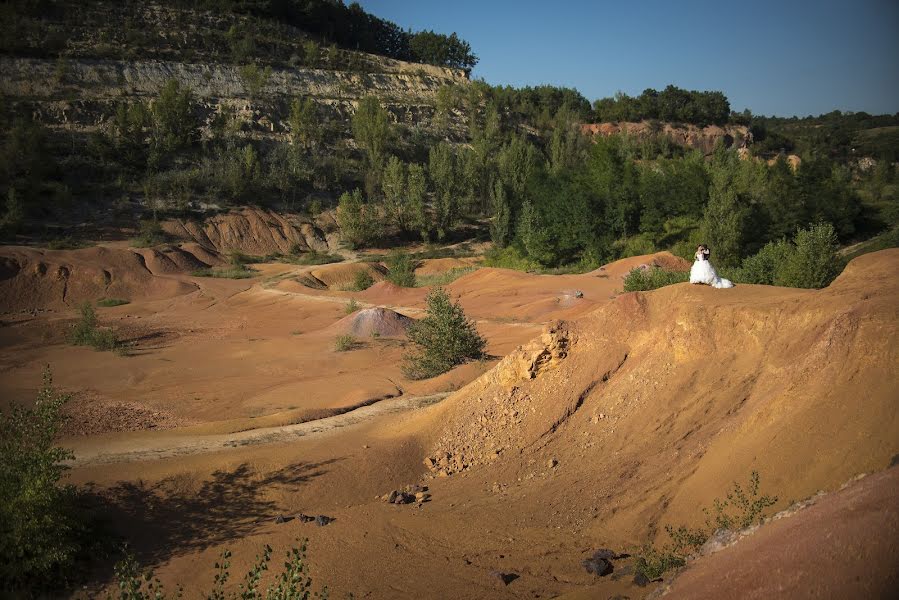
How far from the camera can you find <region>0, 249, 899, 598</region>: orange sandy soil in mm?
6477

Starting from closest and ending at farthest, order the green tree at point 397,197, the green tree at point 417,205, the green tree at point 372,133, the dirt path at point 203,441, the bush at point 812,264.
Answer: the dirt path at point 203,441
the bush at point 812,264
the green tree at point 417,205
the green tree at point 397,197
the green tree at point 372,133

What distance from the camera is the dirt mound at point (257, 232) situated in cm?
4691

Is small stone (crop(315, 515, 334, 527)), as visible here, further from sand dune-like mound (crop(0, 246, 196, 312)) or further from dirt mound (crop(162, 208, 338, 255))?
dirt mound (crop(162, 208, 338, 255))

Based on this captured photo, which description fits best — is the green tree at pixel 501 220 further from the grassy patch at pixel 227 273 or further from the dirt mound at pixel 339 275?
the grassy patch at pixel 227 273

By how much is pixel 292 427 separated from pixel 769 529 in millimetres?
8919

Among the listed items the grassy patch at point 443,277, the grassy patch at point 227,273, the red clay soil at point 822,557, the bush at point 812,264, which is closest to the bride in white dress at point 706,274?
the red clay soil at point 822,557

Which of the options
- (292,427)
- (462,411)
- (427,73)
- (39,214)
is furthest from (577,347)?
(427,73)

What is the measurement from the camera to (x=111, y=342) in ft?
73.7

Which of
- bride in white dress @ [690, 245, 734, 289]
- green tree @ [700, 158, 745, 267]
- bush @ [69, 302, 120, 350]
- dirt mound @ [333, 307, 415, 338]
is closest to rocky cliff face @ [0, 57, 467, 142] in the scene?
bush @ [69, 302, 120, 350]

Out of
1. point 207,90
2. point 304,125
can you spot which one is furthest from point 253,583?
point 207,90

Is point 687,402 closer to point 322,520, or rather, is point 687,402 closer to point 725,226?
point 322,520

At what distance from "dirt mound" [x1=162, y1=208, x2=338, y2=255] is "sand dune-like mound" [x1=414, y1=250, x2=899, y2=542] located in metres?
40.4

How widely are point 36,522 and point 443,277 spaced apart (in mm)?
32436

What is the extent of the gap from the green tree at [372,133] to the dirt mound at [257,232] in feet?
25.3
